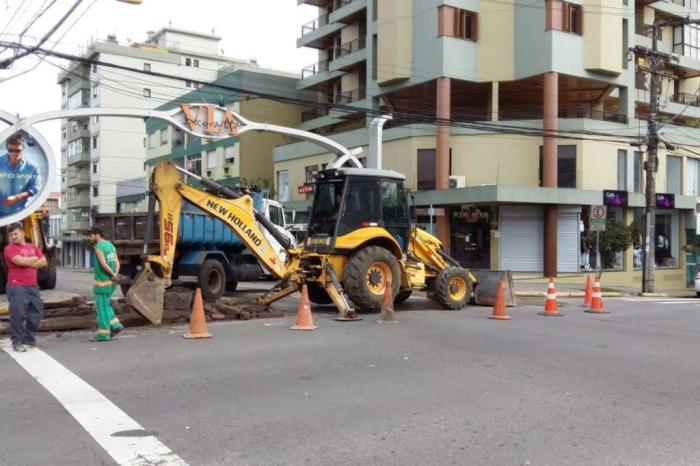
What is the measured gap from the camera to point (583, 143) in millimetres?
31016

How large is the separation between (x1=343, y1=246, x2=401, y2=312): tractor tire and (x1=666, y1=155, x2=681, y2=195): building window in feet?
90.5

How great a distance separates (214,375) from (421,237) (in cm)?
840

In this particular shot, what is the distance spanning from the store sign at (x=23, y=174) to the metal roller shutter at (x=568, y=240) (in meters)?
23.6

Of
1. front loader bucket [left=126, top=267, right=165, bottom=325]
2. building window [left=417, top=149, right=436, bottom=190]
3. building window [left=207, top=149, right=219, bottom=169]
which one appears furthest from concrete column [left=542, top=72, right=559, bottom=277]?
building window [left=207, top=149, right=219, bottom=169]

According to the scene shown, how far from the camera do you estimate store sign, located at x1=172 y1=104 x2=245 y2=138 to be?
14.7 metres

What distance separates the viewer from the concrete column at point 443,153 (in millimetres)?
30703

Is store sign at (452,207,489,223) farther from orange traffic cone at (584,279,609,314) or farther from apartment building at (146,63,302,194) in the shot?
apartment building at (146,63,302,194)

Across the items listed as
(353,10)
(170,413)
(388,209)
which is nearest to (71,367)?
(170,413)

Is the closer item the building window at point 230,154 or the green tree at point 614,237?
Result: the green tree at point 614,237

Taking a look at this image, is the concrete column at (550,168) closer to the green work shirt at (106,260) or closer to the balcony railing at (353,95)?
the balcony railing at (353,95)

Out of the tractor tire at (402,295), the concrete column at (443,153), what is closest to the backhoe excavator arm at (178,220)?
the tractor tire at (402,295)

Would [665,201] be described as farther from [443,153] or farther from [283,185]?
[283,185]

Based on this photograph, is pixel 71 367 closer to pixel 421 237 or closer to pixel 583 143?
pixel 421 237

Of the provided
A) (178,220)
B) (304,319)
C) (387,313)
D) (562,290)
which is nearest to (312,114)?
(562,290)
